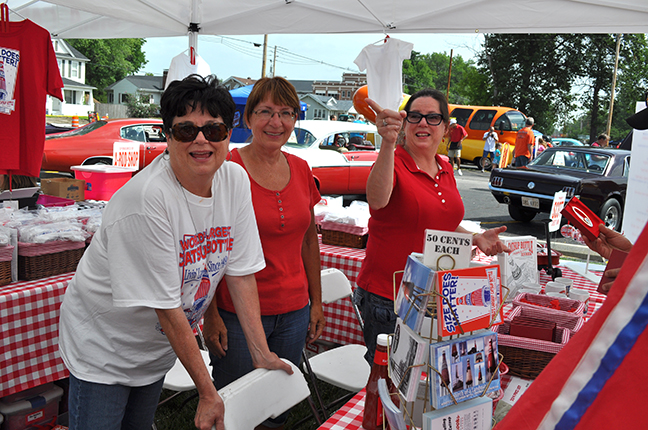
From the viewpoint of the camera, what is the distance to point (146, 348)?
1615 mm

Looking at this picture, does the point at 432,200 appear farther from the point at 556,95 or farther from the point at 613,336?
the point at 556,95

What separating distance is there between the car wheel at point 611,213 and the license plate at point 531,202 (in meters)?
1.00

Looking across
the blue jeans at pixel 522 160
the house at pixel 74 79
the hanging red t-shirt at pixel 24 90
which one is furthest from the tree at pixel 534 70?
the house at pixel 74 79

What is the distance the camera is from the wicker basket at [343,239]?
3824 mm

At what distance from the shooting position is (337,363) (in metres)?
2.97

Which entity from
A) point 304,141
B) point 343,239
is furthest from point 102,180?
point 304,141

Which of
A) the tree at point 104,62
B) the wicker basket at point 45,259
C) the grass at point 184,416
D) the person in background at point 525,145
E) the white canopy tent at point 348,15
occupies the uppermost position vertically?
the tree at point 104,62

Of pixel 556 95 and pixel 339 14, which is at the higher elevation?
pixel 556 95

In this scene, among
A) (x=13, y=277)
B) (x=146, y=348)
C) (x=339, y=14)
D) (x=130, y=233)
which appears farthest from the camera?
(x=339, y=14)

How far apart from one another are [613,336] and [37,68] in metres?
4.84

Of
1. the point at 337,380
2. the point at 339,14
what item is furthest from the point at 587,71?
the point at 337,380

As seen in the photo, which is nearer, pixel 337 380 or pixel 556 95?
pixel 337 380

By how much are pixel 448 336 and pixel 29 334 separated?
2.33 meters

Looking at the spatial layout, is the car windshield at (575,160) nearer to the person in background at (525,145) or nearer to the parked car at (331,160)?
the parked car at (331,160)
